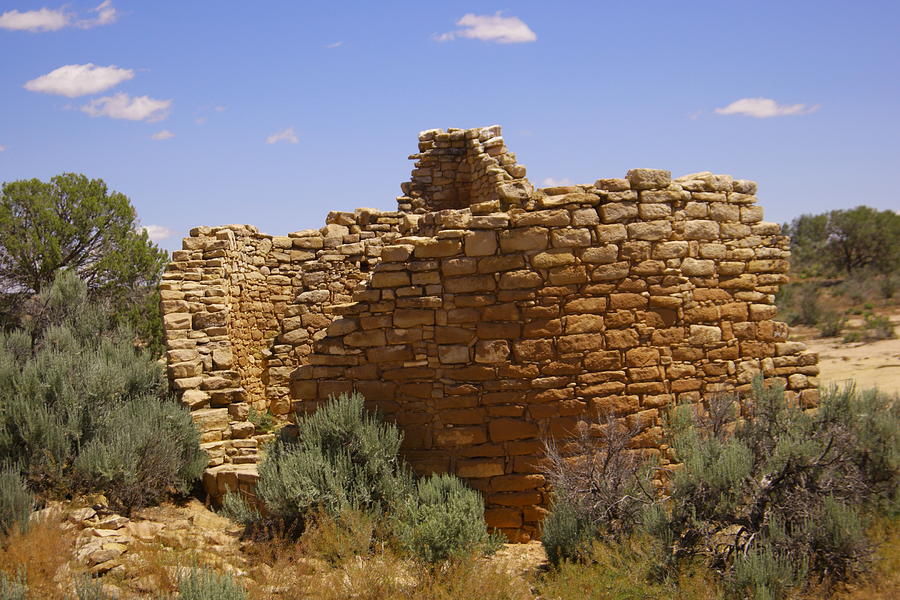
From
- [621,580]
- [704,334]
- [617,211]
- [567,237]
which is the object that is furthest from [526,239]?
[621,580]

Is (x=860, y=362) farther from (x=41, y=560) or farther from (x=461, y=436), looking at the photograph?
(x=41, y=560)

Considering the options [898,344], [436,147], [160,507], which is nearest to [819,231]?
[898,344]

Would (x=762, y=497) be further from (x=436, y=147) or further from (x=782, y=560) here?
(x=436, y=147)

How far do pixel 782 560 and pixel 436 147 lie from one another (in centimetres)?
749

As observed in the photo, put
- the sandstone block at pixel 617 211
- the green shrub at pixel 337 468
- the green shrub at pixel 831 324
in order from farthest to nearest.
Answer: the green shrub at pixel 831 324, the sandstone block at pixel 617 211, the green shrub at pixel 337 468

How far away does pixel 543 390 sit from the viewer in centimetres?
601

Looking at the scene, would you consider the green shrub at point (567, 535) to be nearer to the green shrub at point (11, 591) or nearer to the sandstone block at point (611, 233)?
the sandstone block at point (611, 233)

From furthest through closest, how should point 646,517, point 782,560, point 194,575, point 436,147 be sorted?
1. point 436,147
2. point 646,517
3. point 782,560
4. point 194,575

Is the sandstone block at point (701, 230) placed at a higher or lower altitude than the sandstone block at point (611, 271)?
higher

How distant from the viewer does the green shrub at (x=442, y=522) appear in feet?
16.5

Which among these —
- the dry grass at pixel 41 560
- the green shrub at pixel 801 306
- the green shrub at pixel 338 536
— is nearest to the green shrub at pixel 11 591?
the dry grass at pixel 41 560

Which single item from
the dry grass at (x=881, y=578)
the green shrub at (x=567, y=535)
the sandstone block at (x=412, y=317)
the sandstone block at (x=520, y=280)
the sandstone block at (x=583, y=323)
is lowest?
the dry grass at (x=881, y=578)

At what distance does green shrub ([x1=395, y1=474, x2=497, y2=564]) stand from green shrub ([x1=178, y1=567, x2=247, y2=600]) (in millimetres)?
1386

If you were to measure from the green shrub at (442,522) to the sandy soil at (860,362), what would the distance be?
8.68 metres
